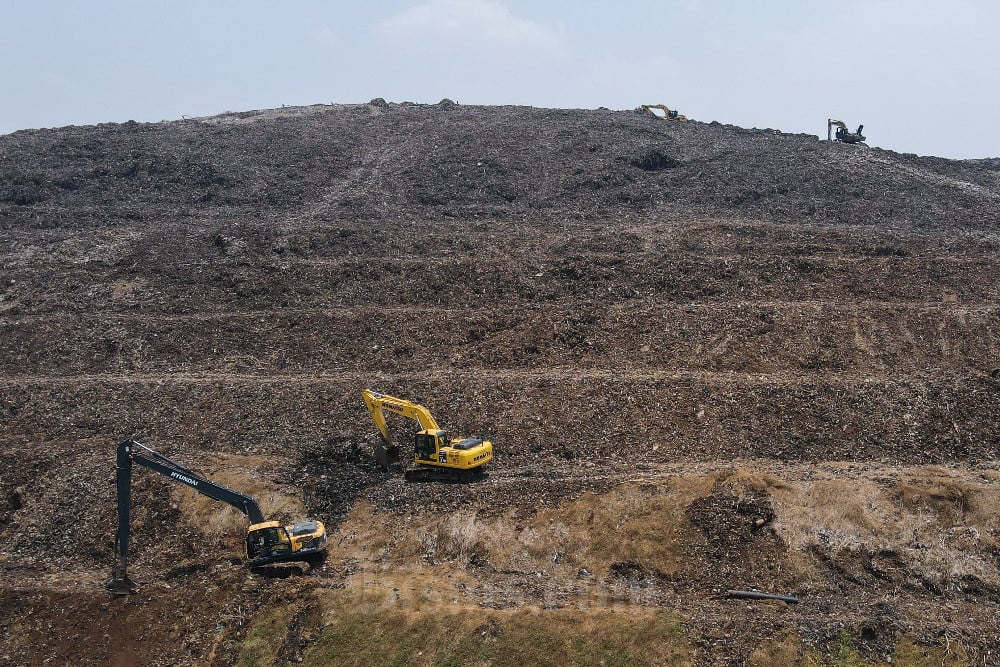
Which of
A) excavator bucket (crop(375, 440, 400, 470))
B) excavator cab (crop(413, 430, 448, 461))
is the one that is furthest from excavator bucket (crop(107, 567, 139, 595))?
excavator cab (crop(413, 430, 448, 461))

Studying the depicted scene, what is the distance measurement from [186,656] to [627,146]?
3791 cm

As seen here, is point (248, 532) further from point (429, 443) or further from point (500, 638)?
point (500, 638)

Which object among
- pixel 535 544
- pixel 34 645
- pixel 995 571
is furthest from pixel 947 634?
pixel 34 645

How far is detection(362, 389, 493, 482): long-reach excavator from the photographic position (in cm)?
2131

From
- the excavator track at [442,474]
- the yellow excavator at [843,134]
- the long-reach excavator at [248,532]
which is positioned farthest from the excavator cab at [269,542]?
the yellow excavator at [843,134]

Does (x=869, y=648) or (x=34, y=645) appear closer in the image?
(x=869, y=648)

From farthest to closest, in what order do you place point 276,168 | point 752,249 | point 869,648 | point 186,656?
point 276,168
point 752,249
point 186,656
point 869,648

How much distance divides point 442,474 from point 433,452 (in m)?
0.66

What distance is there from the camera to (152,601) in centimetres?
1788

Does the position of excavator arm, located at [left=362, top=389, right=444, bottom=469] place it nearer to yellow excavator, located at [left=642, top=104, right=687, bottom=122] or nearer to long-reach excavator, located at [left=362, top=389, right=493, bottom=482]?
long-reach excavator, located at [left=362, top=389, right=493, bottom=482]

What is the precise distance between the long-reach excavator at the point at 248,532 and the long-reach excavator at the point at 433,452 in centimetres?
365

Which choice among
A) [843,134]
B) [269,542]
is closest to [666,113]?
[843,134]

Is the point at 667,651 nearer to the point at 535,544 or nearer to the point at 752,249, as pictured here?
the point at 535,544

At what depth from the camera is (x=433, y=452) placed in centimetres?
2153
